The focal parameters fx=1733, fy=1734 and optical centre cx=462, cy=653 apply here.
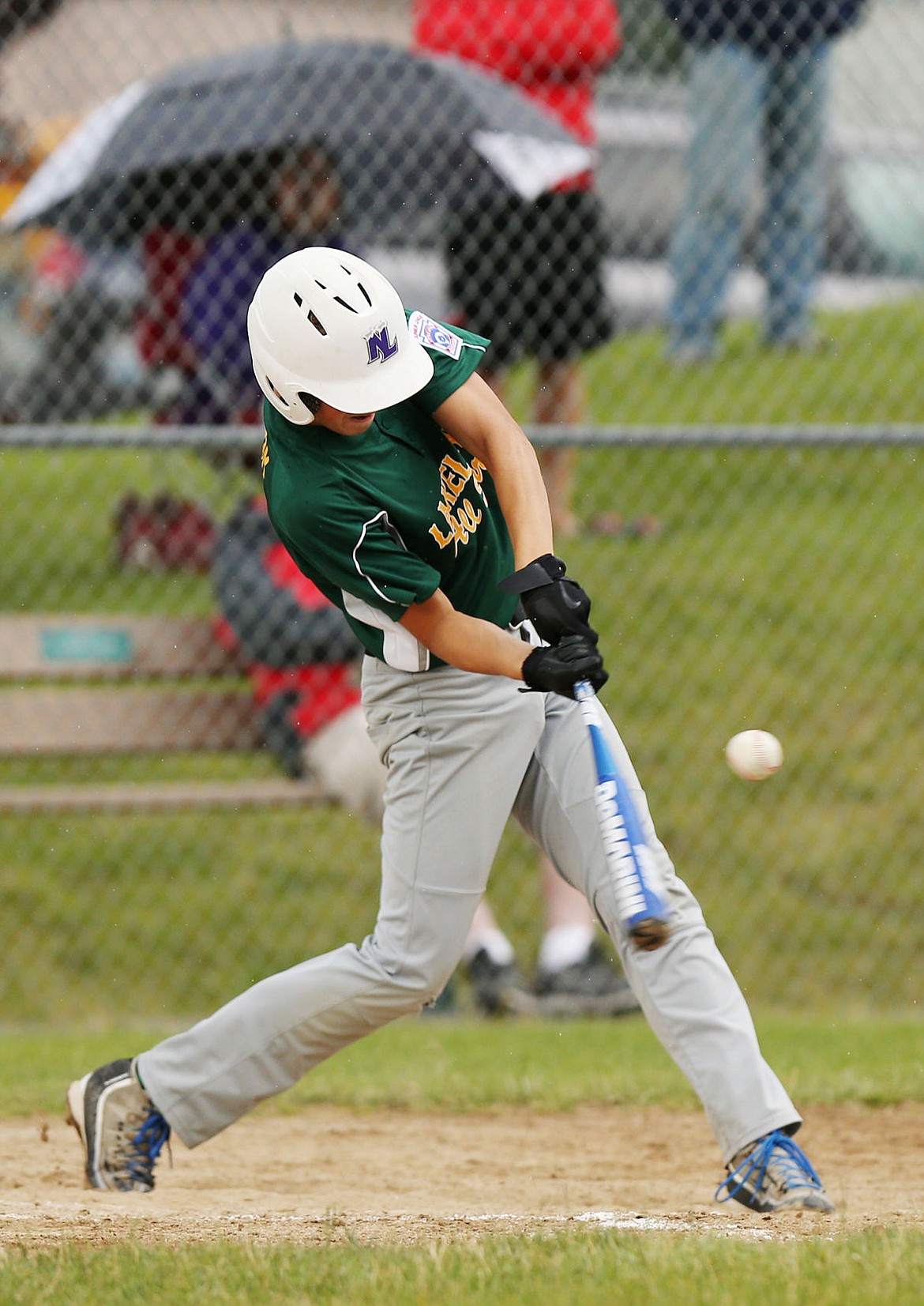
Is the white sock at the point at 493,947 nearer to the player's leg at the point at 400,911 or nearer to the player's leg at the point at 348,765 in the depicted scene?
the player's leg at the point at 348,765

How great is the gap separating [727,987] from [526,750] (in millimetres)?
601

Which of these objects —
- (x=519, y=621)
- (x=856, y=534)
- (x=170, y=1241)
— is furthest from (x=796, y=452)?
(x=170, y=1241)

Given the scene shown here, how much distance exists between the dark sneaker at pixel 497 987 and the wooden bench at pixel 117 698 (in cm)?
88

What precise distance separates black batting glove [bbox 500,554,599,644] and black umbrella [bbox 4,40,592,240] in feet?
10.00

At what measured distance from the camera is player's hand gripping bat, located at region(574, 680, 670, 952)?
3174 millimetres

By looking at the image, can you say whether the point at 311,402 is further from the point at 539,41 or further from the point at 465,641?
the point at 539,41

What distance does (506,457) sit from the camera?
11.0 ft

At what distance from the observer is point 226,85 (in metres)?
6.25

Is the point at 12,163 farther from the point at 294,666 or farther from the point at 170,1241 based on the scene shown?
the point at 170,1241

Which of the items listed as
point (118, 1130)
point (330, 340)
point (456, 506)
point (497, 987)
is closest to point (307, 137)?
point (497, 987)

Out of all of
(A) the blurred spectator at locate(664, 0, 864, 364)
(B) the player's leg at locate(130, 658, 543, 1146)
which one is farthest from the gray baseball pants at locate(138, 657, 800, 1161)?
(A) the blurred spectator at locate(664, 0, 864, 364)

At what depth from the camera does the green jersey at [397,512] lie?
322cm

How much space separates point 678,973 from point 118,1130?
124 centimetres

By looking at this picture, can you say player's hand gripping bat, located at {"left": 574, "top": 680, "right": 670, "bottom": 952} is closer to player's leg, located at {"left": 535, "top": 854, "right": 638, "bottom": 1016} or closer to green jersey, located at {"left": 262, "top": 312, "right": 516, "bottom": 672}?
green jersey, located at {"left": 262, "top": 312, "right": 516, "bottom": 672}
